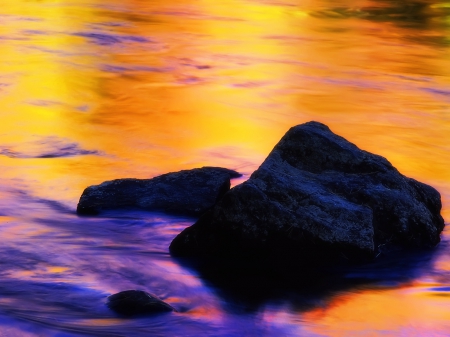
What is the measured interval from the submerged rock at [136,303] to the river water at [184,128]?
73 millimetres

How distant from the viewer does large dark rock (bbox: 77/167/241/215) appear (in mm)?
5887

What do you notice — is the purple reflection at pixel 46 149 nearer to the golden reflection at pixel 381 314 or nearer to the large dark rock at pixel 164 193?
the large dark rock at pixel 164 193

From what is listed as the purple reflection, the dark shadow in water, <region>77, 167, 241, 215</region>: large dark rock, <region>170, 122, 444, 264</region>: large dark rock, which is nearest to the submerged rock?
the dark shadow in water

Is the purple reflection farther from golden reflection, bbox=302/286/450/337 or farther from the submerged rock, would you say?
golden reflection, bbox=302/286/450/337

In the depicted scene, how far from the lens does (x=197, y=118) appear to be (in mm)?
9531

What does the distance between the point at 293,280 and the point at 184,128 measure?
4149mm

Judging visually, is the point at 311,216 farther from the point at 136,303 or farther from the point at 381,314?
the point at 136,303

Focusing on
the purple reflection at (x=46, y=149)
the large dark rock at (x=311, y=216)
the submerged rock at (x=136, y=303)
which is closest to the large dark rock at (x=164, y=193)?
the large dark rock at (x=311, y=216)

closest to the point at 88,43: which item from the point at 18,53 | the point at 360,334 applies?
the point at 18,53

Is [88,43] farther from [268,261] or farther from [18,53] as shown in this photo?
[268,261]

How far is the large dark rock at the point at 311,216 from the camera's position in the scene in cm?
507

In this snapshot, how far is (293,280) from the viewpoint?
505cm

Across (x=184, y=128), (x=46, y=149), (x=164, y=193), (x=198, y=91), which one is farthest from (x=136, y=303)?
(x=198, y=91)

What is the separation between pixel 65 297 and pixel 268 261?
1175 mm
